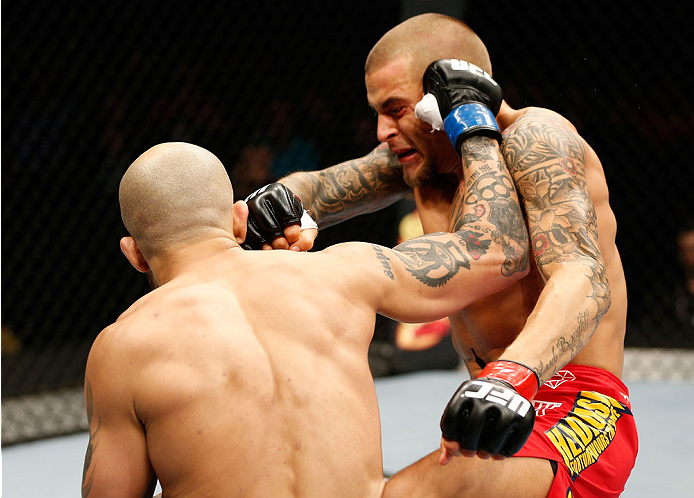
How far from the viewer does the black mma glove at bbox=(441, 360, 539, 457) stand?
111 cm

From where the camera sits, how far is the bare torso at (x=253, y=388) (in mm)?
1044

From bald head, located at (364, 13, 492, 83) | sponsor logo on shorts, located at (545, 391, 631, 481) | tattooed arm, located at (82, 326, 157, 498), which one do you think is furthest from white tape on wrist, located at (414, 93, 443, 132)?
tattooed arm, located at (82, 326, 157, 498)

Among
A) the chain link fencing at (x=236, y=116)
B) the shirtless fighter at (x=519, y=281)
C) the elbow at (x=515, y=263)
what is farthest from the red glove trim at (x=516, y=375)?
the chain link fencing at (x=236, y=116)

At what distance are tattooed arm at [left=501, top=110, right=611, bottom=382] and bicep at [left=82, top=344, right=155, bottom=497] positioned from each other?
24.0 inches

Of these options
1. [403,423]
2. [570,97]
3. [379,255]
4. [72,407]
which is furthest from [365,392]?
[570,97]

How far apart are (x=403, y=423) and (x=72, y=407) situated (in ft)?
4.92

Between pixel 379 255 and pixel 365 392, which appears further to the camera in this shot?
pixel 379 255

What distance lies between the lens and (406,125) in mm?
1875

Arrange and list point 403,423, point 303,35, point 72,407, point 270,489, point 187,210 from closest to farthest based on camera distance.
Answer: point 270,489, point 187,210, point 403,423, point 72,407, point 303,35

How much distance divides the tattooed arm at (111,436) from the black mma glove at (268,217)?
577 millimetres

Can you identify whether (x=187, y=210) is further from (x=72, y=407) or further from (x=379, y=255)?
(x=72, y=407)

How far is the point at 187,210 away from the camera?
1212 mm

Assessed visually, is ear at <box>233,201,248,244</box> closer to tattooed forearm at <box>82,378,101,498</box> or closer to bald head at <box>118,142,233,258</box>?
bald head at <box>118,142,233,258</box>

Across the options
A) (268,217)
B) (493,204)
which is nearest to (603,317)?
(493,204)
